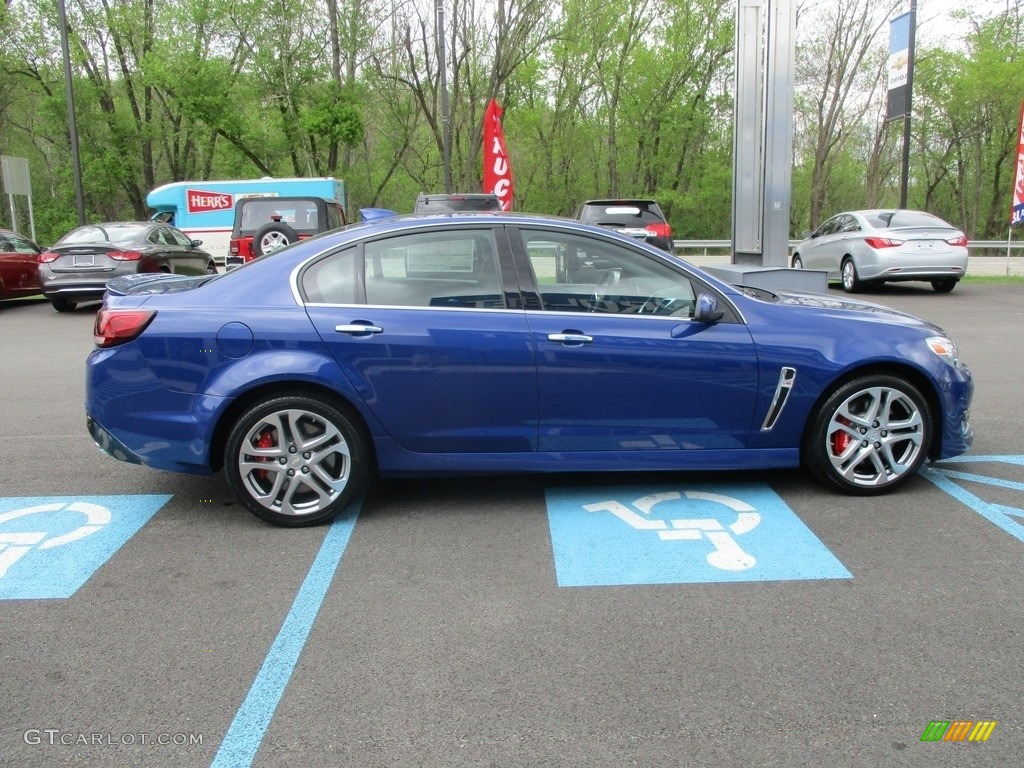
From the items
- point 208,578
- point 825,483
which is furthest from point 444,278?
point 825,483

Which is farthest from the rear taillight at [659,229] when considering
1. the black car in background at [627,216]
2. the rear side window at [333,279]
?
the rear side window at [333,279]

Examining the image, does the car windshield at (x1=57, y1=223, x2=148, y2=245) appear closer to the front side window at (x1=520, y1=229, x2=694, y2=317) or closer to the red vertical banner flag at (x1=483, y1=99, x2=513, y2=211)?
the red vertical banner flag at (x1=483, y1=99, x2=513, y2=211)

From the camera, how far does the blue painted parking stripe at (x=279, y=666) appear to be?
261cm

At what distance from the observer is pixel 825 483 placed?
15.6ft

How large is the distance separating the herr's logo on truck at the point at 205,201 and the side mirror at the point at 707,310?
24.7 metres

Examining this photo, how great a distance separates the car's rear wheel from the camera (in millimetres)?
15586

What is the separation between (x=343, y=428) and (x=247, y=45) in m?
31.2

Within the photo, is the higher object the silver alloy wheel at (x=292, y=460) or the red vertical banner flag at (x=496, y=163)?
the red vertical banner flag at (x=496, y=163)

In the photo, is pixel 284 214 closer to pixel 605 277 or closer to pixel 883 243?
pixel 883 243

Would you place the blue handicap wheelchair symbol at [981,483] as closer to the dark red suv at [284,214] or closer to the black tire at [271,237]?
the black tire at [271,237]

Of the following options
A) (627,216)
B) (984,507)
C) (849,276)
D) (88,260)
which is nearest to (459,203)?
(627,216)

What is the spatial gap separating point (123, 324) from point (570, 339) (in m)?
2.26

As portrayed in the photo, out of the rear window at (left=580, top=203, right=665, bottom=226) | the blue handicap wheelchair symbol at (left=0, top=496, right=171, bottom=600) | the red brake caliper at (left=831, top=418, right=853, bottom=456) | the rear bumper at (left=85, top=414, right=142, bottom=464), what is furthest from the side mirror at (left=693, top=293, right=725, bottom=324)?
the rear window at (left=580, top=203, right=665, bottom=226)

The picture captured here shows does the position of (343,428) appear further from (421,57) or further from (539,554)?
(421,57)
